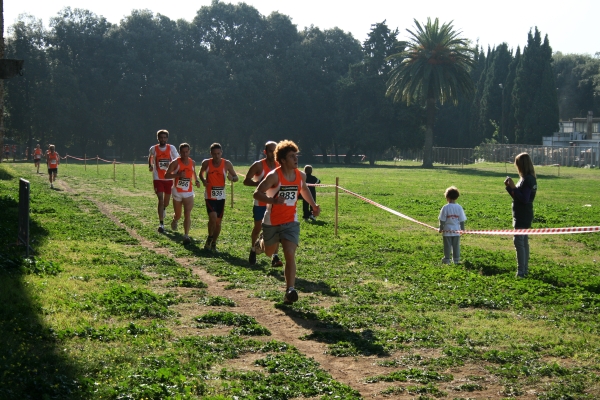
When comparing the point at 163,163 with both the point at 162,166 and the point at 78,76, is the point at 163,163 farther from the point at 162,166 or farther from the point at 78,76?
the point at 78,76

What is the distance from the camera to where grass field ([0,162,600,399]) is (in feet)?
18.8

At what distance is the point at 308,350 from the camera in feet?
22.7

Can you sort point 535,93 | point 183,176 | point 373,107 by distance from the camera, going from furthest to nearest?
point 373,107 < point 535,93 < point 183,176

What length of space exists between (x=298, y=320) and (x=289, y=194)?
1.56 m

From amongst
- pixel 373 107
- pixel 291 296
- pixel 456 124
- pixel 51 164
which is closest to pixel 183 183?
pixel 291 296

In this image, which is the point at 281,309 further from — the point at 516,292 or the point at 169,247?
the point at 169,247

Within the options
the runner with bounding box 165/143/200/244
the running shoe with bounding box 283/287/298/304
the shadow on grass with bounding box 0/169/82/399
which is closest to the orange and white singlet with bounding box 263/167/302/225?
the running shoe with bounding box 283/287/298/304

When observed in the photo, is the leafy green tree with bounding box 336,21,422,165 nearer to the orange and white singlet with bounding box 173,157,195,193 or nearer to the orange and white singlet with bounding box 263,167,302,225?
the orange and white singlet with bounding box 173,157,195,193

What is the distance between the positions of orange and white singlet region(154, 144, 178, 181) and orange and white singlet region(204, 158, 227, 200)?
3148mm

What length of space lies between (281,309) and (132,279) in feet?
8.60

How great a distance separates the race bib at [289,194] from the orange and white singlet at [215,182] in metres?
4.39

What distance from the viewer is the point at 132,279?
10180 mm

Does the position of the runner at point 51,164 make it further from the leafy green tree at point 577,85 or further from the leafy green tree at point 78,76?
the leafy green tree at point 577,85

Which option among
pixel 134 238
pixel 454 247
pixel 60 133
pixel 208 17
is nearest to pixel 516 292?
pixel 454 247
